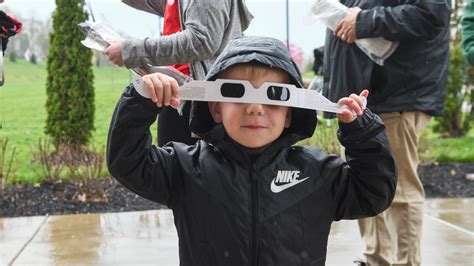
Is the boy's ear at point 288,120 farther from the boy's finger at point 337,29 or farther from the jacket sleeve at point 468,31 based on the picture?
the jacket sleeve at point 468,31

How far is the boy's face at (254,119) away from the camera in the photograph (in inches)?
88.3

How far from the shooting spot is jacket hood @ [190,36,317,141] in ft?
7.48

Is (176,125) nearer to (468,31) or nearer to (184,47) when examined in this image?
(184,47)

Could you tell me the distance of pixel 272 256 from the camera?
7.38ft

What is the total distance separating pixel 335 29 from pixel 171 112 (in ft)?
3.40

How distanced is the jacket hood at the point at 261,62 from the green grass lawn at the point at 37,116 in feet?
19.1

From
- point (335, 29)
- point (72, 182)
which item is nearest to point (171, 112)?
point (335, 29)

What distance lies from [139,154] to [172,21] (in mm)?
1274

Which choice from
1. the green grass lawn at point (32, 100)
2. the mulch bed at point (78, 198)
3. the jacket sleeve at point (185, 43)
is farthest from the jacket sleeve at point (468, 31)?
the green grass lawn at point (32, 100)

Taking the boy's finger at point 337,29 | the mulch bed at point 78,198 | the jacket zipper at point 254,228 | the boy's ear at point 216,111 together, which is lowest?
the mulch bed at point 78,198

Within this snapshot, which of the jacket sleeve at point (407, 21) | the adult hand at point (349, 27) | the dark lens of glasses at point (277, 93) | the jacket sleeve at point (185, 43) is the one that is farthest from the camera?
the adult hand at point (349, 27)

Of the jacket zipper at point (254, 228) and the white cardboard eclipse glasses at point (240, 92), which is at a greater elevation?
the white cardboard eclipse glasses at point (240, 92)

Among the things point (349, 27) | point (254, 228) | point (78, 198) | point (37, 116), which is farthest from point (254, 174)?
point (37, 116)

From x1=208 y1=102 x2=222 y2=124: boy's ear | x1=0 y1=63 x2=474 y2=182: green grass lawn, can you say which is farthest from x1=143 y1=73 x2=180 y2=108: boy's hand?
x1=0 y1=63 x2=474 y2=182: green grass lawn
